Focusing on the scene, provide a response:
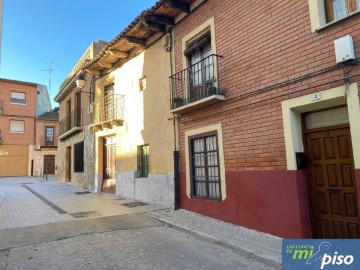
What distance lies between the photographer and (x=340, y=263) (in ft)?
7.44

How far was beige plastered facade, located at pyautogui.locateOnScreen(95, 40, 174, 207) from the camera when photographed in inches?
364

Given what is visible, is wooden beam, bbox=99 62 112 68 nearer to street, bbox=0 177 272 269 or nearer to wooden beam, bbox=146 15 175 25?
wooden beam, bbox=146 15 175 25

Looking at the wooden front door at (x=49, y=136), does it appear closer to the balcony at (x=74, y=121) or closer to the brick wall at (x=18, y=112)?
the brick wall at (x=18, y=112)

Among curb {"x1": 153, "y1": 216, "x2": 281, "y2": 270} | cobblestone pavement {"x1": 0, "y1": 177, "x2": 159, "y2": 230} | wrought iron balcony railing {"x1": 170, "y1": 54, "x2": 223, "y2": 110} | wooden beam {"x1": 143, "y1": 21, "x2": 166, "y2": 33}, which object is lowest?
curb {"x1": 153, "y1": 216, "x2": 281, "y2": 270}

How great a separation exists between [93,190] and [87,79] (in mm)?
5597

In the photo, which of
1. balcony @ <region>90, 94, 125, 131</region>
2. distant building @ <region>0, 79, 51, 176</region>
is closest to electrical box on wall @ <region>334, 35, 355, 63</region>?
balcony @ <region>90, 94, 125, 131</region>

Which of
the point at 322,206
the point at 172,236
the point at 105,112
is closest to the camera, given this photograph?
the point at 322,206

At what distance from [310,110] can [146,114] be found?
594 cm

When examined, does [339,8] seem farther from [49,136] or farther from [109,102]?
[49,136]

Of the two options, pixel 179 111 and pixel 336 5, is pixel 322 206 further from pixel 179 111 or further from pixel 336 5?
pixel 179 111

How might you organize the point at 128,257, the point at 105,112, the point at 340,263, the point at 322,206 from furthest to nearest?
the point at 105,112 → the point at 322,206 → the point at 128,257 → the point at 340,263

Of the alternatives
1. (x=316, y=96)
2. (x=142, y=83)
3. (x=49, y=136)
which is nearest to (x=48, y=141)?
(x=49, y=136)

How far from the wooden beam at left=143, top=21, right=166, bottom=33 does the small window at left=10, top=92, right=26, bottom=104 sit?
80.3 ft

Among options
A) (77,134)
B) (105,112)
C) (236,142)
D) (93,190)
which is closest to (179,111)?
(236,142)
